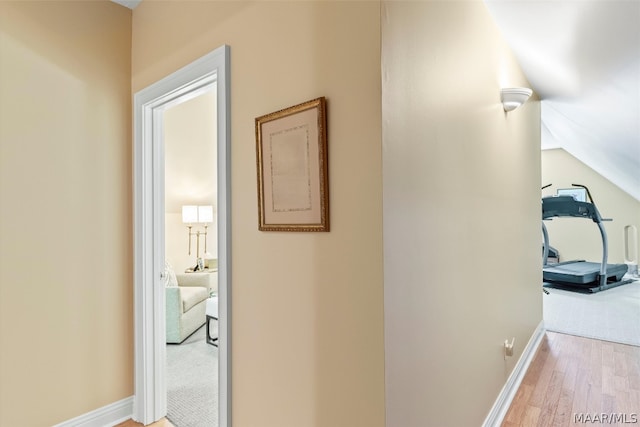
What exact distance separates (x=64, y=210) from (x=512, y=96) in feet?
8.69

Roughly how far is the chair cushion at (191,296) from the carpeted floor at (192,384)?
1.11 ft

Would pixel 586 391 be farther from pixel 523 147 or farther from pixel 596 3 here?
pixel 596 3

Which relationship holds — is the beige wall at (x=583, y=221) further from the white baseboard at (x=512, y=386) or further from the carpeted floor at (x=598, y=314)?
the white baseboard at (x=512, y=386)

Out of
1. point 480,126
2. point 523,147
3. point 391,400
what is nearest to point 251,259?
point 391,400

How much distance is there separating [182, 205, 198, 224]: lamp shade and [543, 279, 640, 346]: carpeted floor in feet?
13.9

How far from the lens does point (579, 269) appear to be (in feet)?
17.5

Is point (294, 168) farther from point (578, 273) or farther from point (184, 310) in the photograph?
point (578, 273)

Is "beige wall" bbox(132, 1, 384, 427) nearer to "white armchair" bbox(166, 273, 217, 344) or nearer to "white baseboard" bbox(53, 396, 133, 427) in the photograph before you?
"white baseboard" bbox(53, 396, 133, 427)

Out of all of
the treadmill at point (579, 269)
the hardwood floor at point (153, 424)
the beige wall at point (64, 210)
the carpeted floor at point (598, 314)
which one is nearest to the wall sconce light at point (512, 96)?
the beige wall at point (64, 210)

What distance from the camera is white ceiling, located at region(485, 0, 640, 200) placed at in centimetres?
163

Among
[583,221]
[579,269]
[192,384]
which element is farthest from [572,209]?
[192,384]

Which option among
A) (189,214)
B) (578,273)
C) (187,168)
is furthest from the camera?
(578,273)

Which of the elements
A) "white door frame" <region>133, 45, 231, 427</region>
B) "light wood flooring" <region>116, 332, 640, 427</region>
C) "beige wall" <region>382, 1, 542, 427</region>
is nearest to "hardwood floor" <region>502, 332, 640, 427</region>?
"light wood flooring" <region>116, 332, 640, 427</region>

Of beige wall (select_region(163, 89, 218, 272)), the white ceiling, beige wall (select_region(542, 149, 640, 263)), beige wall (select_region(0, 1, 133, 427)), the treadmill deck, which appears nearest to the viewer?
the white ceiling
